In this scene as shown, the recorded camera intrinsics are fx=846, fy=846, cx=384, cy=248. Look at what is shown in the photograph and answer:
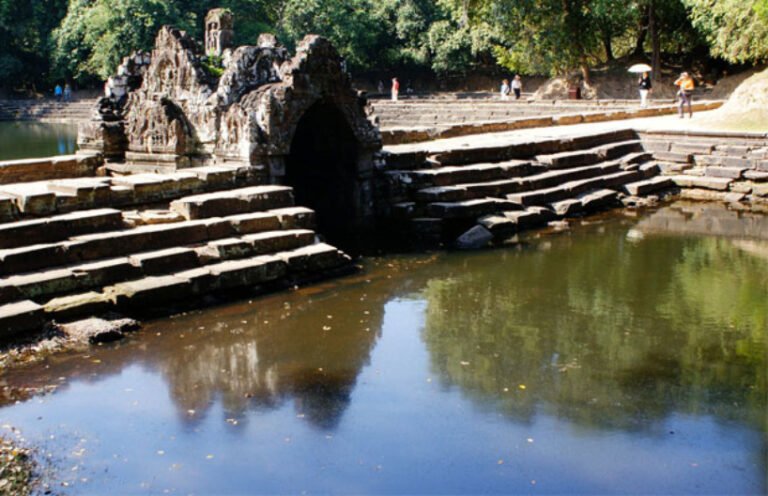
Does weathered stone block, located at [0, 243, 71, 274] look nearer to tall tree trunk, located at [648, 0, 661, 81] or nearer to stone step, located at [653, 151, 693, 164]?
stone step, located at [653, 151, 693, 164]

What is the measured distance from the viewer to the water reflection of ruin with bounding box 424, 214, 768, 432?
6739mm

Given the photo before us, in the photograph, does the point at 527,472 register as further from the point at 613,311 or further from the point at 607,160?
the point at 607,160

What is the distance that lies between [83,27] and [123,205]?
140ft

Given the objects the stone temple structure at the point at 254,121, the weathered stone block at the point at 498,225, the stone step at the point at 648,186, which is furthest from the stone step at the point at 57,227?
the stone step at the point at 648,186

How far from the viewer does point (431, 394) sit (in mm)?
6930

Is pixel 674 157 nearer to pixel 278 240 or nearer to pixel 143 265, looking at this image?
pixel 278 240

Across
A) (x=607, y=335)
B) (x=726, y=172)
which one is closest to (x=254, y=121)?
(x=607, y=335)

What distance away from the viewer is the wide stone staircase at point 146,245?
8320 mm

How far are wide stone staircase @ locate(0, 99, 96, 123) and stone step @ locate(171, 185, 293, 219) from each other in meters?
38.5

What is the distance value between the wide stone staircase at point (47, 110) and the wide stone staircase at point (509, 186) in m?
35.9

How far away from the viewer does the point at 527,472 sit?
5.57 meters

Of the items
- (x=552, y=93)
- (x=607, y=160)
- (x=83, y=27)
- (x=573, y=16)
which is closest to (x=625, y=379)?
(x=607, y=160)

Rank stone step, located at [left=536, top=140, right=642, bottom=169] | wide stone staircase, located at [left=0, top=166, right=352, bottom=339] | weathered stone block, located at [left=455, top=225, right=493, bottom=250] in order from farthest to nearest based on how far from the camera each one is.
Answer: stone step, located at [left=536, top=140, right=642, bottom=169]
weathered stone block, located at [left=455, top=225, right=493, bottom=250]
wide stone staircase, located at [left=0, top=166, right=352, bottom=339]

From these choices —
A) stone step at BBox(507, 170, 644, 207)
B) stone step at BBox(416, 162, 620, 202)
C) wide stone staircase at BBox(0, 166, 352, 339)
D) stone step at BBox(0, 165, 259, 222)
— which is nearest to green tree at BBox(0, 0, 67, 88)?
stone step at BBox(416, 162, 620, 202)
